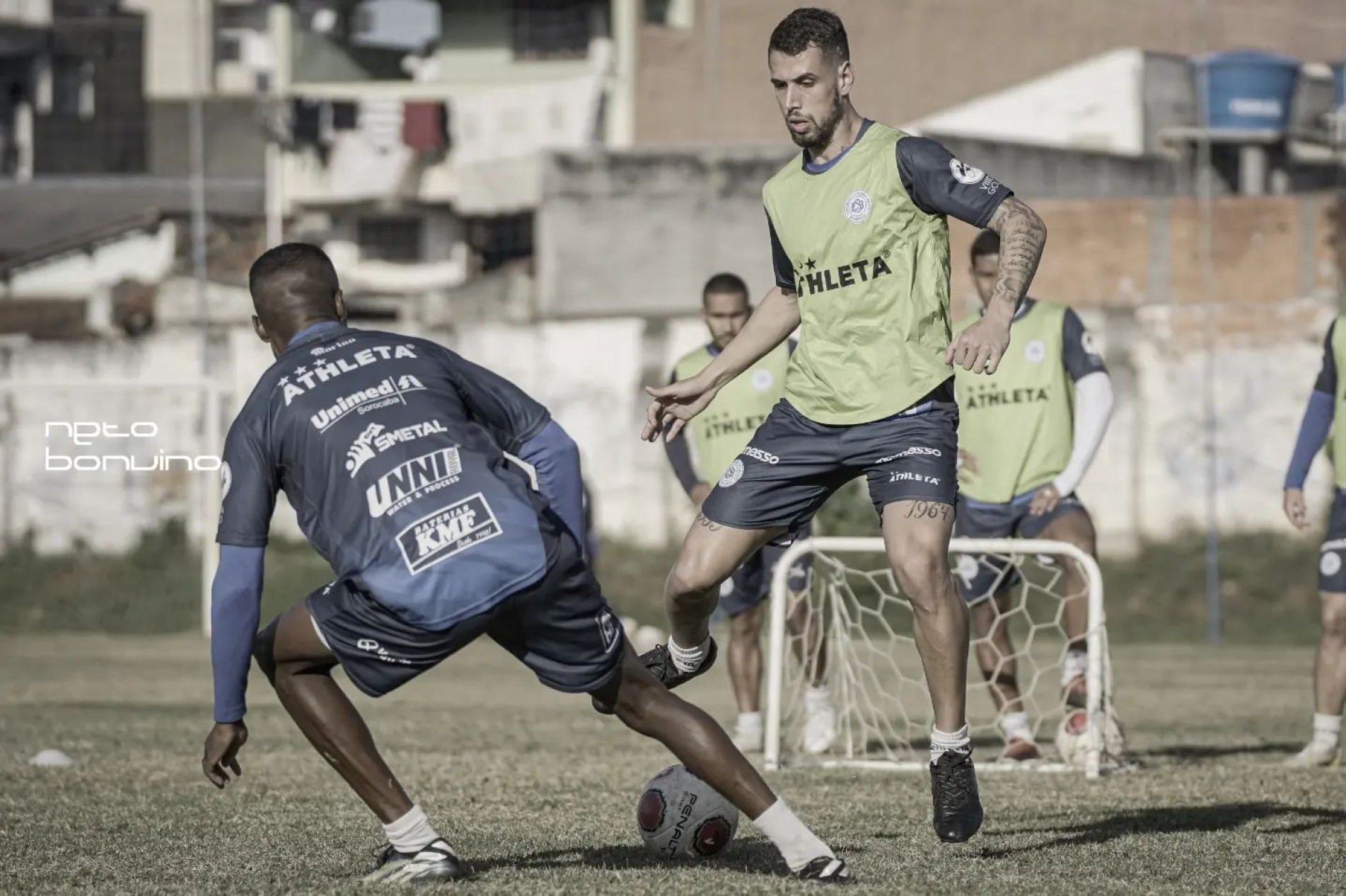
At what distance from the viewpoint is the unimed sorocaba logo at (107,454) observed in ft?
72.4

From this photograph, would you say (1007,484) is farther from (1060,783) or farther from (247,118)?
(247,118)

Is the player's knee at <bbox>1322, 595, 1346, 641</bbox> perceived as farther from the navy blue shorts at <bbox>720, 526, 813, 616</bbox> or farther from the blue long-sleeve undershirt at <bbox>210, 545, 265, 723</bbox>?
the blue long-sleeve undershirt at <bbox>210, 545, 265, 723</bbox>

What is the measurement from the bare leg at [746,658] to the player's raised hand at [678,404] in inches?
154

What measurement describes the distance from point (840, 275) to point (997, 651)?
3.95 metres

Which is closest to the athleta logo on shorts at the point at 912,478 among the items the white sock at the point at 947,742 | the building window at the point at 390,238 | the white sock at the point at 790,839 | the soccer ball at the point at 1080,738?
the white sock at the point at 947,742

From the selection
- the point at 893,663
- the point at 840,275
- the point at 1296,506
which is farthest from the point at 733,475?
the point at 893,663

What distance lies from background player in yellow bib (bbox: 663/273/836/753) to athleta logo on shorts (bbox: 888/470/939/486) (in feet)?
12.9

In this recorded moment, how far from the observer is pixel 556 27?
118 ft

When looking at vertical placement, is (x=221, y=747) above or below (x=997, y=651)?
above

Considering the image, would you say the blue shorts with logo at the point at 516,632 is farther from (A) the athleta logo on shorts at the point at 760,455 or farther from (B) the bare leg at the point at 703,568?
(A) the athleta logo on shorts at the point at 760,455

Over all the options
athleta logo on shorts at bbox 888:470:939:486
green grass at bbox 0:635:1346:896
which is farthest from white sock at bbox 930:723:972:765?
athleta logo on shorts at bbox 888:470:939:486

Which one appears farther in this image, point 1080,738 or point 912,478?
point 1080,738

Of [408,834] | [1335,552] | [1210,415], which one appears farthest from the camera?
[1210,415]

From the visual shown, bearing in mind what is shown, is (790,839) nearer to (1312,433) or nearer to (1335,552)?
(1335,552)
